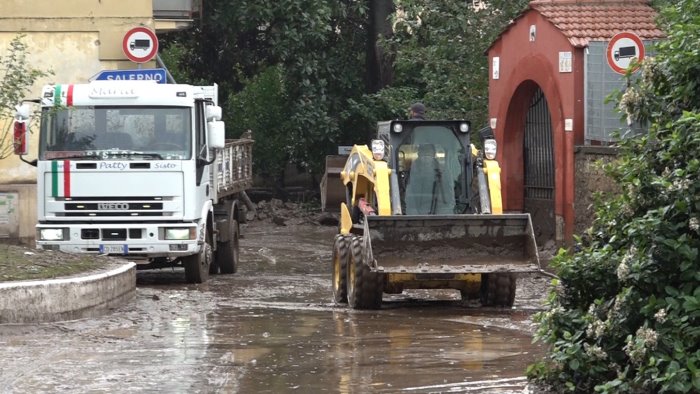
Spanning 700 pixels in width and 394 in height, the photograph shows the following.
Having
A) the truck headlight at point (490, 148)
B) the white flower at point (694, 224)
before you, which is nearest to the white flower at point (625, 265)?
the white flower at point (694, 224)

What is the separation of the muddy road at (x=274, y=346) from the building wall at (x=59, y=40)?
23.7 ft

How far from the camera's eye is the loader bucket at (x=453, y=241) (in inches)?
619

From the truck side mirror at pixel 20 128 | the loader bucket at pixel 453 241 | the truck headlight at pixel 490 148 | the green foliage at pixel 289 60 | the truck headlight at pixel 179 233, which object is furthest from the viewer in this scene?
the green foliage at pixel 289 60

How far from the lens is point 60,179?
18484 millimetres

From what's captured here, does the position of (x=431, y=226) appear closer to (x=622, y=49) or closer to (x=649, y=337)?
(x=622, y=49)

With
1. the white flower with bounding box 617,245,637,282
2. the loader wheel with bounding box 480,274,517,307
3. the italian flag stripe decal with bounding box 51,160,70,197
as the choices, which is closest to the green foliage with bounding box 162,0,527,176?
the italian flag stripe decal with bounding box 51,160,70,197

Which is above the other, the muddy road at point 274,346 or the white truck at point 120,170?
the white truck at point 120,170

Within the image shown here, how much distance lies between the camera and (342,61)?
34.1 m

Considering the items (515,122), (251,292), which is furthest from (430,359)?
(515,122)

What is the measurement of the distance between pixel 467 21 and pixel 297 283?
377 inches

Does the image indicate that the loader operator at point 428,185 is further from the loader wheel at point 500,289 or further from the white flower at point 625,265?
the white flower at point 625,265

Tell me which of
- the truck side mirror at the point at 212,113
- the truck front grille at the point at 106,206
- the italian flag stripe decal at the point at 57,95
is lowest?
the truck front grille at the point at 106,206

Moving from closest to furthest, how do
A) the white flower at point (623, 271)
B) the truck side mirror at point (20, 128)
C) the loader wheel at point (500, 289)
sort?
the white flower at point (623, 271), the loader wheel at point (500, 289), the truck side mirror at point (20, 128)

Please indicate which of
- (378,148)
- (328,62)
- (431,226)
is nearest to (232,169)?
(378,148)
